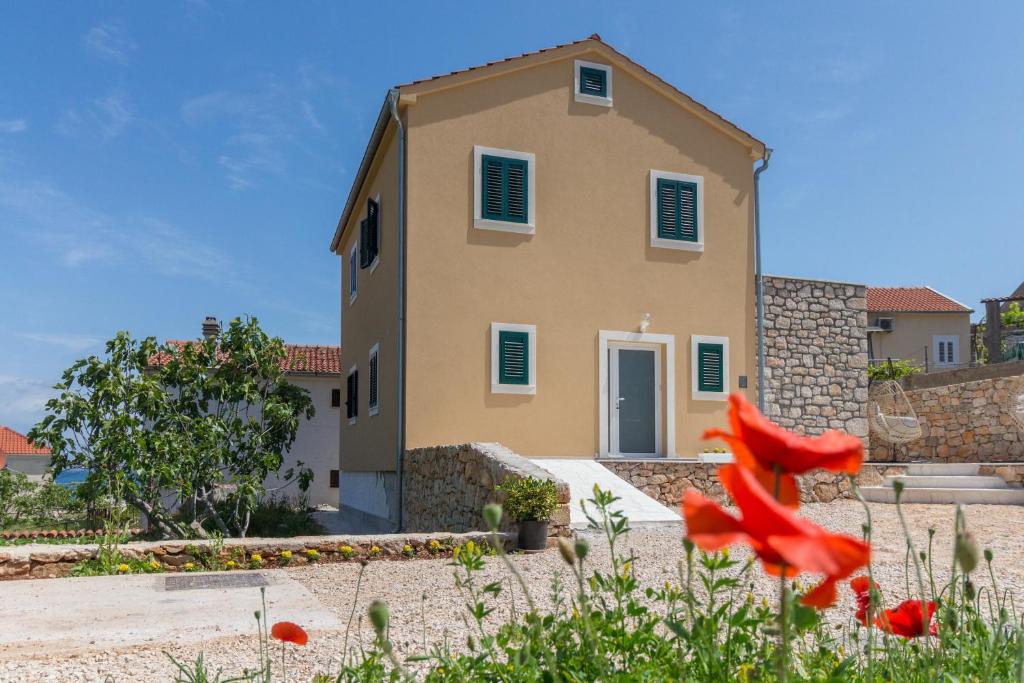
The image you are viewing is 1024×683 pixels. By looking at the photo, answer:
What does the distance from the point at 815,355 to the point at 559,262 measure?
15.5 ft

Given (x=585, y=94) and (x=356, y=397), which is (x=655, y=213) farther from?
(x=356, y=397)

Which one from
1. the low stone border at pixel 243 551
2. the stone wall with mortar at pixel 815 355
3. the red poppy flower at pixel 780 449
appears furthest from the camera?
the stone wall with mortar at pixel 815 355

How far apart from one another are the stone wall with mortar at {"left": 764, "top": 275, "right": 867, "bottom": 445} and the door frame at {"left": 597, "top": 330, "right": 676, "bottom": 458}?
1.78m

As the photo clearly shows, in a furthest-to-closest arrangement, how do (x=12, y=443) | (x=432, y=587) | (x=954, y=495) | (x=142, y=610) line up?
(x=12, y=443), (x=954, y=495), (x=432, y=587), (x=142, y=610)

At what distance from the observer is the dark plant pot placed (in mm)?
7207

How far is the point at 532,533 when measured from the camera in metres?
7.22

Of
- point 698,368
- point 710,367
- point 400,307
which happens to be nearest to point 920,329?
point 710,367

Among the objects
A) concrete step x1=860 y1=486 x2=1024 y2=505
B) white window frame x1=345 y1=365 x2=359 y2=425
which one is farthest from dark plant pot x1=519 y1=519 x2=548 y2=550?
white window frame x1=345 y1=365 x2=359 y2=425

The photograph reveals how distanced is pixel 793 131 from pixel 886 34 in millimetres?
5064

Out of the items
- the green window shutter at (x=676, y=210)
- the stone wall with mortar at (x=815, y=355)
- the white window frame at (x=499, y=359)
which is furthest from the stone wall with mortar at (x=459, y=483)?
the stone wall with mortar at (x=815, y=355)

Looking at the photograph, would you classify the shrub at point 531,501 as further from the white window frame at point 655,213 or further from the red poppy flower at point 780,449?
the red poppy flower at point 780,449

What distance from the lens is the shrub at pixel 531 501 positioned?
7.21 m

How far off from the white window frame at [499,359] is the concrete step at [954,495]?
190 inches

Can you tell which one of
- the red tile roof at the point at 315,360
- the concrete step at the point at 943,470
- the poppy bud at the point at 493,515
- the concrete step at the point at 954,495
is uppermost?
the red tile roof at the point at 315,360
